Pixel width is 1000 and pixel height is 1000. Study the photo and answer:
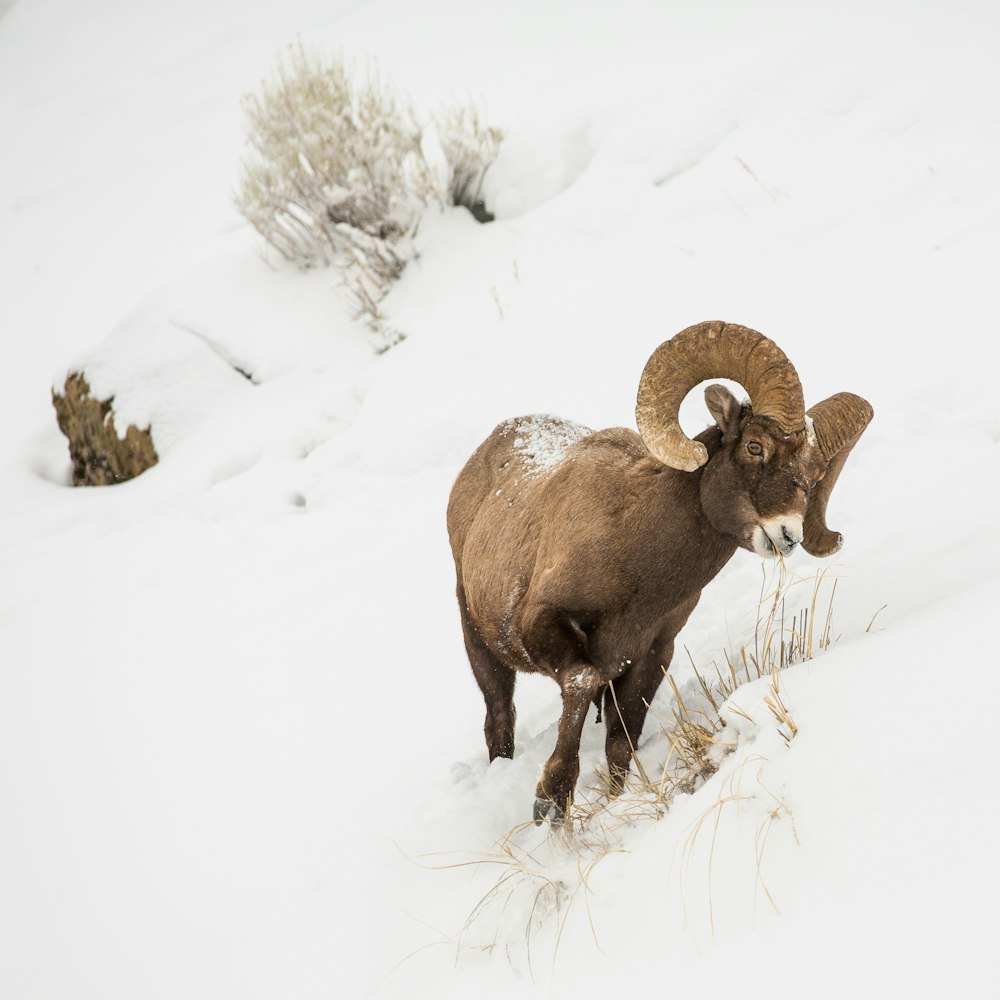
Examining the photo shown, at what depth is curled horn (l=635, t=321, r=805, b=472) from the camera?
2730 millimetres

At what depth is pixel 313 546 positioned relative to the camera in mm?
6293

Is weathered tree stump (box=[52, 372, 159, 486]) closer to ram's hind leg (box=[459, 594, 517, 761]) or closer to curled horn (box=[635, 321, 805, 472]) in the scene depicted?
ram's hind leg (box=[459, 594, 517, 761])

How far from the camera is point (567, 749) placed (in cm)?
322

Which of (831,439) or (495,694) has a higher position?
(831,439)

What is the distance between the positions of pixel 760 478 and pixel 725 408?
0.87 feet

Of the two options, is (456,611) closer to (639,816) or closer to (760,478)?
(639,816)

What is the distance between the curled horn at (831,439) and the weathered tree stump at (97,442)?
682 cm

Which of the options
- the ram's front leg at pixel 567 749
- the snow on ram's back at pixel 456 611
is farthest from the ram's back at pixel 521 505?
the snow on ram's back at pixel 456 611

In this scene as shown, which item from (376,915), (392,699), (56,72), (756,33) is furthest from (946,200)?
(56,72)

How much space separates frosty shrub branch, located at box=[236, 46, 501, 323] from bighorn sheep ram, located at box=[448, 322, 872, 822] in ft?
16.8

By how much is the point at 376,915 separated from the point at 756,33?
9644 mm

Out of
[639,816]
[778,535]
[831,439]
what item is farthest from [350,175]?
[639,816]

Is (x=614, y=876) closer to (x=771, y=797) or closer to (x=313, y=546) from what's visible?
(x=771, y=797)

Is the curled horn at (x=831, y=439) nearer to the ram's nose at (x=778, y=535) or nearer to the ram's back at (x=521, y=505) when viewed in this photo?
the ram's nose at (x=778, y=535)
